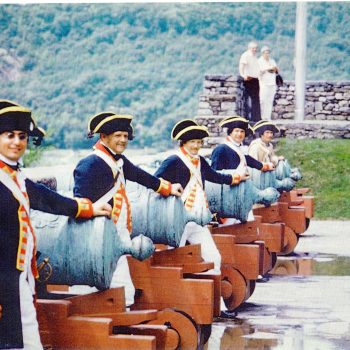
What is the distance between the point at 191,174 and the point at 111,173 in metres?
1.29

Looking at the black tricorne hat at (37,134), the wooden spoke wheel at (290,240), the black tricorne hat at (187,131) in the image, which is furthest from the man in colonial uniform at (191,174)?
the wooden spoke wheel at (290,240)

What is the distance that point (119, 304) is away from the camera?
476 cm

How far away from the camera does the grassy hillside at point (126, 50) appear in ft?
21.0

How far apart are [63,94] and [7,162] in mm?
2625

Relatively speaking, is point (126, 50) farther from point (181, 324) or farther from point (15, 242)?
point (15, 242)

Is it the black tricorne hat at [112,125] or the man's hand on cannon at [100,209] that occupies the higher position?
the black tricorne hat at [112,125]

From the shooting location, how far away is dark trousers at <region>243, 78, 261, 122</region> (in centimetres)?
957

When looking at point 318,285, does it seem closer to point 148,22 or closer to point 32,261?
point 148,22

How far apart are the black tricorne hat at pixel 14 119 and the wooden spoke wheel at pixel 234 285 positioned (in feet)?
9.33

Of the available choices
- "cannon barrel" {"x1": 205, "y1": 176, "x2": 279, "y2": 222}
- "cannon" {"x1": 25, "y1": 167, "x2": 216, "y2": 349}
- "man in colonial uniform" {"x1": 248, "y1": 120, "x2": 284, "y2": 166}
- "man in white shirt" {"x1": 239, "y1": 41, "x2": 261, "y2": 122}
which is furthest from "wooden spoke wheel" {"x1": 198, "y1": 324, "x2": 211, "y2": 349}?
"man in colonial uniform" {"x1": 248, "y1": 120, "x2": 284, "y2": 166}

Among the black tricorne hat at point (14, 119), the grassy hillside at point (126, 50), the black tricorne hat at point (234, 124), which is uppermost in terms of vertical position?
the grassy hillside at point (126, 50)

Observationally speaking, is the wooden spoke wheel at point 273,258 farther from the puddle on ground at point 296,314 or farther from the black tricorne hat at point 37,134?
the black tricorne hat at point 37,134

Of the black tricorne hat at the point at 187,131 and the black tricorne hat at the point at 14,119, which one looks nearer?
the black tricorne hat at the point at 14,119

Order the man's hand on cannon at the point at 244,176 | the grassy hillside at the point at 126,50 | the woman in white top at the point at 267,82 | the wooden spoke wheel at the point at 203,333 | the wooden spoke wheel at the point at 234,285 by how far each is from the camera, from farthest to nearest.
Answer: the woman in white top at the point at 267,82
the man's hand on cannon at the point at 244,176
the wooden spoke wheel at the point at 234,285
the grassy hillside at the point at 126,50
the wooden spoke wheel at the point at 203,333
